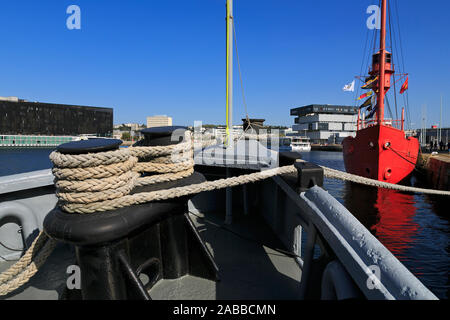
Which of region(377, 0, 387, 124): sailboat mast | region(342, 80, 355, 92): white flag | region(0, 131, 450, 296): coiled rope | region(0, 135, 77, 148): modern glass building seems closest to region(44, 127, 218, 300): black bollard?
region(0, 131, 450, 296): coiled rope

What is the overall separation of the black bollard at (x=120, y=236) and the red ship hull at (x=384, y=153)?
1774 cm

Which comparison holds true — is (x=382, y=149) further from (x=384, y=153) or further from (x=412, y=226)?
(x=412, y=226)

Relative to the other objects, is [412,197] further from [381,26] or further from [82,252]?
[82,252]

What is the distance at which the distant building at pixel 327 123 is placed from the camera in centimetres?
8238

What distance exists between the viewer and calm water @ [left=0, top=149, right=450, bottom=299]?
6648 millimetres

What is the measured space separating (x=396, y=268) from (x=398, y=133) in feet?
63.3

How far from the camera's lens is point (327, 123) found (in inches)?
3354

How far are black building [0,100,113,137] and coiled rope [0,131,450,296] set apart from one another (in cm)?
8751

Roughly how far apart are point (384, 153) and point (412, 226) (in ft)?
24.6

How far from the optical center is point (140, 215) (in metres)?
1.72

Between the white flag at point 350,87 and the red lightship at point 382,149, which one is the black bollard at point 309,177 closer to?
the red lightship at point 382,149

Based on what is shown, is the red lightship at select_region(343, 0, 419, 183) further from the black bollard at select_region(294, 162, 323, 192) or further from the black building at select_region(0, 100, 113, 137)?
the black building at select_region(0, 100, 113, 137)

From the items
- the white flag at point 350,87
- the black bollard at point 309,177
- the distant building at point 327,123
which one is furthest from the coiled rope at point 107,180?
the distant building at point 327,123

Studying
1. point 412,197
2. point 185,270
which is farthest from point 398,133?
point 185,270
